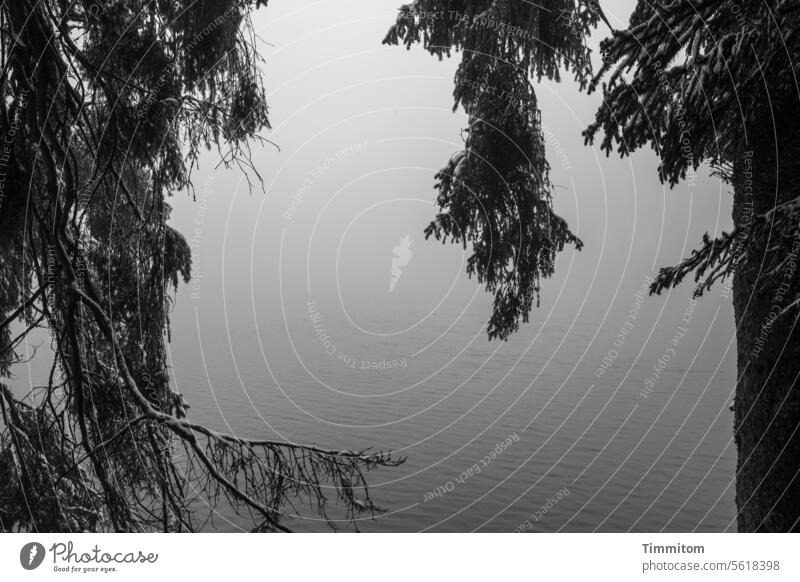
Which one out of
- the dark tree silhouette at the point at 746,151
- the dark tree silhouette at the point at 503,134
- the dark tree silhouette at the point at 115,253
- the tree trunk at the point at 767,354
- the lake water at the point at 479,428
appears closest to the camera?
the dark tree silhouette at the point at 115,253

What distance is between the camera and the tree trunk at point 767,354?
493 cm

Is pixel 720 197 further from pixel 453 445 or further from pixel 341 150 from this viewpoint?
pixel 453 445

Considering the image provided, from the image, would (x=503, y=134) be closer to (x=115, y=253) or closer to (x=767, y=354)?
(x=767, y=354)

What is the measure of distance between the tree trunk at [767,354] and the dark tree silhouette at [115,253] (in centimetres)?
295

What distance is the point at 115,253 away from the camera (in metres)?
5.42

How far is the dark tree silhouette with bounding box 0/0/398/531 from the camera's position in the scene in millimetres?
4105

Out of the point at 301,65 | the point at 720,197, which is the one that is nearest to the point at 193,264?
the point at 301,65

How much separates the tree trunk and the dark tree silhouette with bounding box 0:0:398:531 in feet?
9.67

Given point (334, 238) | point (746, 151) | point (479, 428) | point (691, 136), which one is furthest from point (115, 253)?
point (479, 428)
